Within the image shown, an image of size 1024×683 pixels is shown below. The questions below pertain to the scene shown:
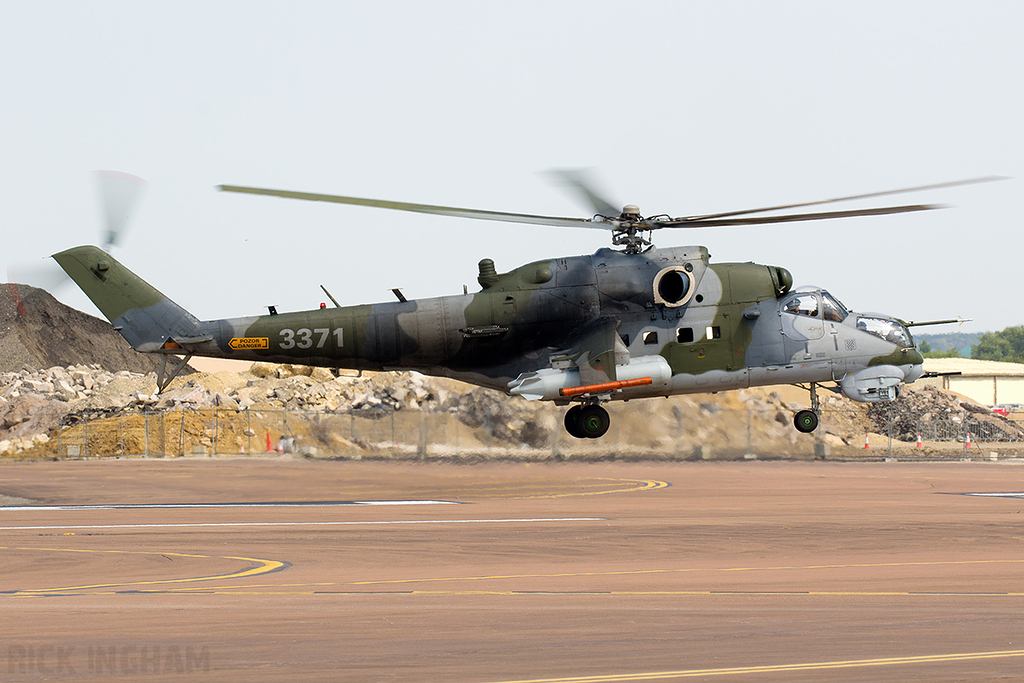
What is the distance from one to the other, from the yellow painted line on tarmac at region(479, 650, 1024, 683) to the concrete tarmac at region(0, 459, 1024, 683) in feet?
0.16

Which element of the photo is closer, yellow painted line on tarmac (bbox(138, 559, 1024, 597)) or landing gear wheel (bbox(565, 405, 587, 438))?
yellow painted line on tarmac (bbox(138, 559, 1024, 597))

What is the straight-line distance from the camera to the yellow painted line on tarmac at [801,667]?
10359 mm

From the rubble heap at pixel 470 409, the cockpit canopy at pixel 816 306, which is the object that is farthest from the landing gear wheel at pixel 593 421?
the rubble heap at pixel 470 409

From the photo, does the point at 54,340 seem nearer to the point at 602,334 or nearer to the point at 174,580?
the point at 602,334

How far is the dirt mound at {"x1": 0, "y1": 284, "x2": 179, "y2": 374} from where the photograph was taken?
13062 cm

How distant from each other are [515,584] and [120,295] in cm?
1662

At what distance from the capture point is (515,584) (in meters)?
16.5

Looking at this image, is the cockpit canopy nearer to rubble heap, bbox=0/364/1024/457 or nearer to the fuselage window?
the fuselage window

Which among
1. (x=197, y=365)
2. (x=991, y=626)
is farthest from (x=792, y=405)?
(x=197, y=365)

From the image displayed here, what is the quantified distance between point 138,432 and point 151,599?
4123 cm

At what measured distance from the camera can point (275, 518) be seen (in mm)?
25875

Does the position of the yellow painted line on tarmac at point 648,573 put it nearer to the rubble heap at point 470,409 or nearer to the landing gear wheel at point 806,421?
the landing gear wheel at point 806,421

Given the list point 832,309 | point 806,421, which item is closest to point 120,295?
point 806,421

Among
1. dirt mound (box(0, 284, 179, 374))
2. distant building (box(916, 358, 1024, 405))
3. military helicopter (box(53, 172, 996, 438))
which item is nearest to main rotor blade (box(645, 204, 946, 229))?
military helicopter (box(53, 172, 996, 438))
